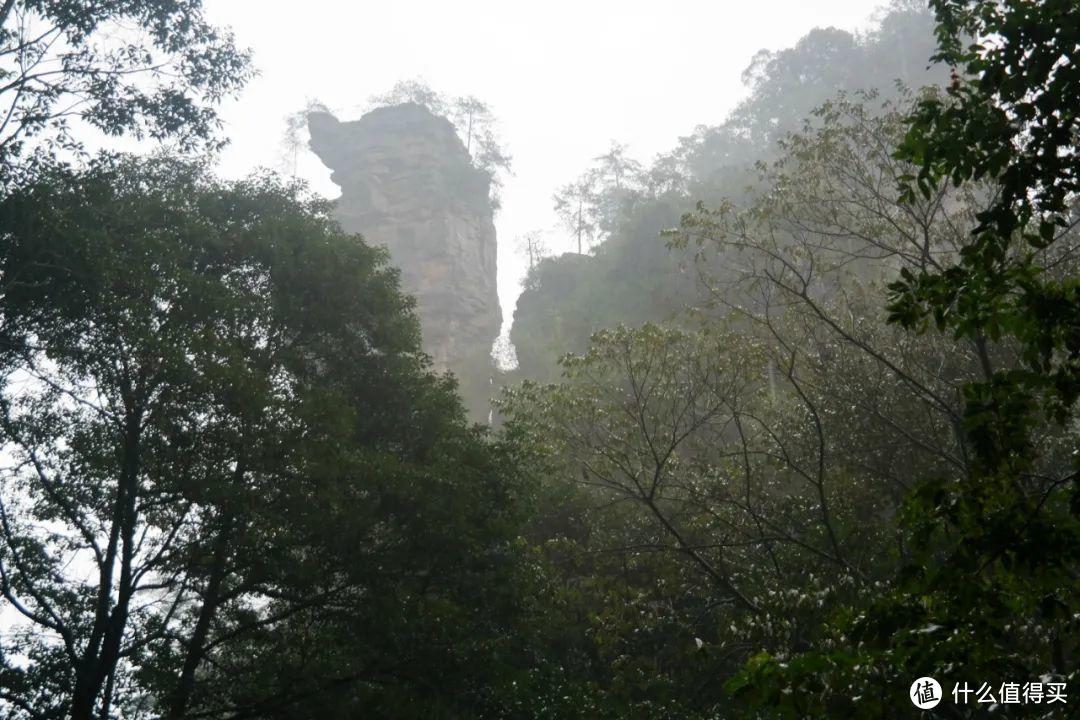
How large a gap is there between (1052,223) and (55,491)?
914 cm

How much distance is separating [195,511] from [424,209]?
29.1 m

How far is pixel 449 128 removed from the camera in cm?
3947

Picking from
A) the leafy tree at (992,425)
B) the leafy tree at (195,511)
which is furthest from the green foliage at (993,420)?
the leafy tree at (195,511)

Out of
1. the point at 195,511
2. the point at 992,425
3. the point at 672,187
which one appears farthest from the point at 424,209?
the point at 992,425

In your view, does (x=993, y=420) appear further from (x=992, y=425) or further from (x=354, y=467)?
(x=354, y=467)

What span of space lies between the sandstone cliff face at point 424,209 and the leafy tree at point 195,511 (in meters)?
25.5

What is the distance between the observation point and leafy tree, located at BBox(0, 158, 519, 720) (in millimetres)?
8492

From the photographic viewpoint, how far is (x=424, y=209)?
123 feet

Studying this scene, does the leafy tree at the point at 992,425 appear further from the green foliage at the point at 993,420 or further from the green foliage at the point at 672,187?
the green foliage at the point at 672,187

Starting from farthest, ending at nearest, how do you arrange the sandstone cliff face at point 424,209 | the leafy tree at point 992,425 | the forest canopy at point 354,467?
the sandstone cliff face at point 424,209, the forest canopy at point 354,467, the leafy tree at point 992,425

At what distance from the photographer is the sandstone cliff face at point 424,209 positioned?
36.4m

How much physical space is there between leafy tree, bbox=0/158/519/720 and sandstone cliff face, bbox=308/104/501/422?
1004 inches

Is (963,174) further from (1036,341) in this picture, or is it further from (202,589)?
(202,589)

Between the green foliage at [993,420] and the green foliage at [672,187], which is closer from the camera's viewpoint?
the green foliage at [993,420]
